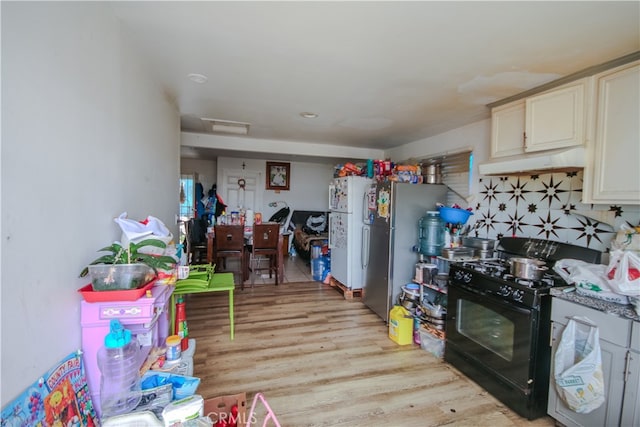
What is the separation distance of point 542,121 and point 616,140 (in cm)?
49

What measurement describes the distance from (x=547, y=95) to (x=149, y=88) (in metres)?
2.97

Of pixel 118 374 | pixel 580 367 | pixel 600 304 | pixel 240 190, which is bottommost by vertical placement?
pixel 580 367

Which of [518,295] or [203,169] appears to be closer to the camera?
[518,295]

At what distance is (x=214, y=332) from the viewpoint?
9.40ft

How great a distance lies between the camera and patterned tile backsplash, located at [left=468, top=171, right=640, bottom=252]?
2.01 m

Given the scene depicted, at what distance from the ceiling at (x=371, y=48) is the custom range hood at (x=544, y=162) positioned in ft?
1.84

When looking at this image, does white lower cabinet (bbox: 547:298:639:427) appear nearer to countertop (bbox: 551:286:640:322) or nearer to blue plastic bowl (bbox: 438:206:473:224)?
countertop (bbox: 551:286:640:322)

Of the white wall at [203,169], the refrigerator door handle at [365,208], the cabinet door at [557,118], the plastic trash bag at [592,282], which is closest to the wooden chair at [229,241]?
the refrigerator door handle at [365,208]

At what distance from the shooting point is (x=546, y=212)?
2.40 metres

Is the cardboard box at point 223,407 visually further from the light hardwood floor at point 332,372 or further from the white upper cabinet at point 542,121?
the white upper cabinet at point 542,121

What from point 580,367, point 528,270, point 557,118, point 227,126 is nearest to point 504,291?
point 528,270

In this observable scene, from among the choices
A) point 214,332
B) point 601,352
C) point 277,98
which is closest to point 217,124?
point 277,98

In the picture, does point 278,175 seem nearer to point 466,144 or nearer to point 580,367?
point 466,144

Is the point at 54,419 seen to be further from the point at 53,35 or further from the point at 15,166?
the point at 53,35
